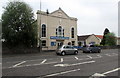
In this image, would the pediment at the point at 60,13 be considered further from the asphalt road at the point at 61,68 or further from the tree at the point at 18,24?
the asphalt road at the point at 61,68

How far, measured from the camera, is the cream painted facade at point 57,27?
35.0m

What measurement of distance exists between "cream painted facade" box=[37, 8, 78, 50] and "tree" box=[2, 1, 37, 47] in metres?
6.43

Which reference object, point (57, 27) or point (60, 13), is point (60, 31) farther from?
point (60, 13)


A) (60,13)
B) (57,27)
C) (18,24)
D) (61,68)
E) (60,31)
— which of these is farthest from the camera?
(60,13)

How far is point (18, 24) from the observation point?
87.6 feet

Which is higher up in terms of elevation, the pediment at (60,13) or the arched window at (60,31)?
the pediment at (60,13)

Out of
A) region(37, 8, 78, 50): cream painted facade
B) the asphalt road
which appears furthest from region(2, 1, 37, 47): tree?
the asphalt road

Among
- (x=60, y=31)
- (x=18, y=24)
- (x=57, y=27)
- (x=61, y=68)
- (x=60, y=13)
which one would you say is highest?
(x=60, y=13)

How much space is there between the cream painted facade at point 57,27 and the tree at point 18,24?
253 inches

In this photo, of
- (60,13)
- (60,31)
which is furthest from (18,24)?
(60,13)

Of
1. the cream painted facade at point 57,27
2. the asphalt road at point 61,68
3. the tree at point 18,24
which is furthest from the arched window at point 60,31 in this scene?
the asphalt road at point 61,68

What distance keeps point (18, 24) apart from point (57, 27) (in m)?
12.6

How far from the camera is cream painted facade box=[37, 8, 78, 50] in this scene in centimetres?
3500

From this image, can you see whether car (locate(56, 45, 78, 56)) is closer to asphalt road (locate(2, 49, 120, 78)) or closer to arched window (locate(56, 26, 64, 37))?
asphalt road (locate(2, 49, 120, 78))
